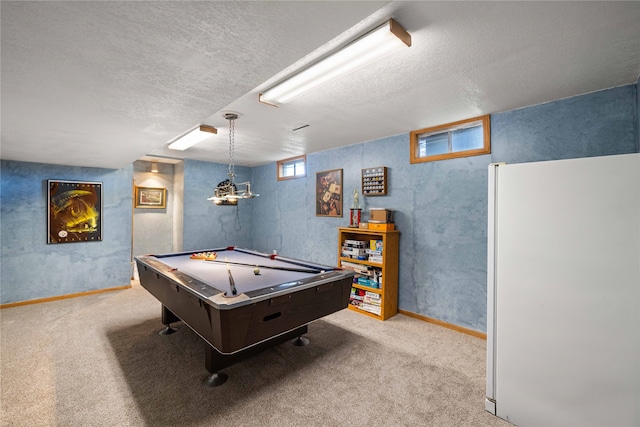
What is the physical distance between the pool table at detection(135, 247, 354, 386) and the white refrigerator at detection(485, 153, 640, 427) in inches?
53.9

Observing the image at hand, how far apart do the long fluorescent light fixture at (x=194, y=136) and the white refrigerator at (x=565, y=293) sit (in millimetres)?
3203

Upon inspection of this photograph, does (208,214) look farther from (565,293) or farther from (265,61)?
(565,293)

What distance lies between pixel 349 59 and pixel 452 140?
2.18 m

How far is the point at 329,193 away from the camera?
4926 millimetres

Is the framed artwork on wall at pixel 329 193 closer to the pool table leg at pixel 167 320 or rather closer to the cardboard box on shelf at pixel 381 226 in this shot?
the cardboard box on shelf at pixel 381 226

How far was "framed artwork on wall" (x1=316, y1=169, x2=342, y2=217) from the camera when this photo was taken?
4766 mm

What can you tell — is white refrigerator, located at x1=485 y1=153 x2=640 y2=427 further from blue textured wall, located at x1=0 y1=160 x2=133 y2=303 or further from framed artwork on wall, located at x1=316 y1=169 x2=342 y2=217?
blue textured wall, located at x1=0 y1=160 x2=133 y2=303

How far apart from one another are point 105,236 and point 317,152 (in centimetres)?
404

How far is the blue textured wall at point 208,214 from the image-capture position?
5.98 meters

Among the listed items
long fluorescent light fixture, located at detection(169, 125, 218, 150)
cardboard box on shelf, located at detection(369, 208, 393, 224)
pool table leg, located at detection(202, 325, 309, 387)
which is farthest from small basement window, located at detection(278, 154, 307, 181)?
pool table leg, located at detection(202, 325, 309, 387)

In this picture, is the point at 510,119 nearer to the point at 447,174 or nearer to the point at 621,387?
the point at 447,174

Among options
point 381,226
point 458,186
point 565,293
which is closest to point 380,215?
point 381,226

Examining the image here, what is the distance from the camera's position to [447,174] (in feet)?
11.4

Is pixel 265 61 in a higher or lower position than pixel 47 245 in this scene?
higher
